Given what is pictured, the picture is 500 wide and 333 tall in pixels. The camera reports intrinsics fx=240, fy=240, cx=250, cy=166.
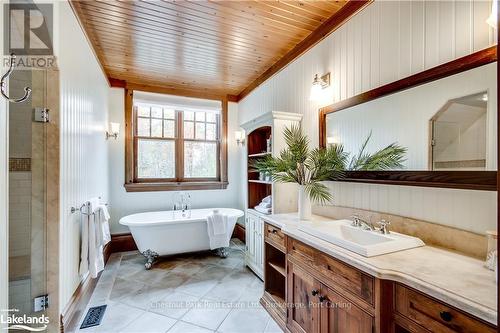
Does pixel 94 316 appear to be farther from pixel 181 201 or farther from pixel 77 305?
pixel 181 201

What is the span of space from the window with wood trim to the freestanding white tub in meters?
0.82

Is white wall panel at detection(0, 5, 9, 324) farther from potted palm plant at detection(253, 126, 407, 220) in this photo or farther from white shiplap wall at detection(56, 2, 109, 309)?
potted palm plant at detection(253, 126, 407, 220)

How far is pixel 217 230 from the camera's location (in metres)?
3.37

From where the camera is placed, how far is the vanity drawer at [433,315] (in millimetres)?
866

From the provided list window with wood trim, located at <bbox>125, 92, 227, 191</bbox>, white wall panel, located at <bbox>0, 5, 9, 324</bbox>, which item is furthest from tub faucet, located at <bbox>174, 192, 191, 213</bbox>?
white wall panel, located at <bbox>0, 5, 9, 324</bbox>

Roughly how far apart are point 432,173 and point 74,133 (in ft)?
9.00

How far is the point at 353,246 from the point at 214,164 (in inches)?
140

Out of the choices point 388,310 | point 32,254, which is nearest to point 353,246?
point 388,310

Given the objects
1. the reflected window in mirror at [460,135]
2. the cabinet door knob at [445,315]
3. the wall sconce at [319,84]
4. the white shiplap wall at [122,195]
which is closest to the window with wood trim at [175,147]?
the white shiplap wall at [122,195]

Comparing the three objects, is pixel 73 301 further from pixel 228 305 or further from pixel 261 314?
pixel 261 314

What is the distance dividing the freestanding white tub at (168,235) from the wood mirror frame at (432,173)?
7.43 ft

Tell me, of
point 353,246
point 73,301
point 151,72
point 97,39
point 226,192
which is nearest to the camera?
point 353,246

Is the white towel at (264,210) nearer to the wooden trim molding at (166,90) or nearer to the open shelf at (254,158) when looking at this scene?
the open shelf at (254,158)

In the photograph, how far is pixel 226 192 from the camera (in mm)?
4613
